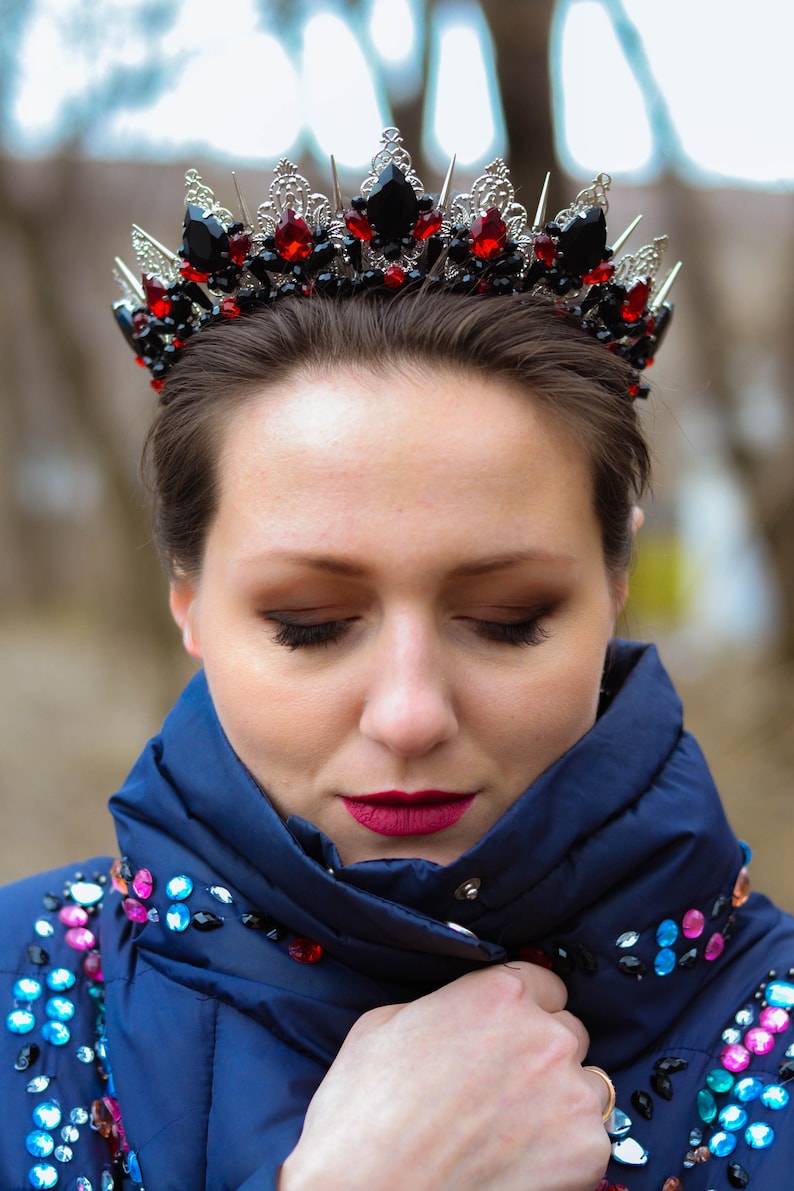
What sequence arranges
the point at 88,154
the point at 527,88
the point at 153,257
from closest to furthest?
the point at 153,257 < the point at 527,88 < the point at 88,154

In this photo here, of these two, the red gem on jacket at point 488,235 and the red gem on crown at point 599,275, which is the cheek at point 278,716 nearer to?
the red gem on jacket at point 488,235

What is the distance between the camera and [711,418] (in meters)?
7.11

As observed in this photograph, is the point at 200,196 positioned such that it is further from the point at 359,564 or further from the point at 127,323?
the point at 359,564

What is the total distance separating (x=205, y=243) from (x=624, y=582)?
872mm

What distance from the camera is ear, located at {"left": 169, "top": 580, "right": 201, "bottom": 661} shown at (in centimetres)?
174

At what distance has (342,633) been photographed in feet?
4.83

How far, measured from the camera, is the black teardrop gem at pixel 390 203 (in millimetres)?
1631

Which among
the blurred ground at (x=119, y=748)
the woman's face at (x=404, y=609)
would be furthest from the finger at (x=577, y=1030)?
the blurred ground at (x=119, y=748)

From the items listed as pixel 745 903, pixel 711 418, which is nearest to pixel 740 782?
pixel 711 418

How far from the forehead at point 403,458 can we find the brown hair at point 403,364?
0.04 m

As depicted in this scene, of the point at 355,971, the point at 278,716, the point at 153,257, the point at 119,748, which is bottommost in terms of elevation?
the point at 119,748

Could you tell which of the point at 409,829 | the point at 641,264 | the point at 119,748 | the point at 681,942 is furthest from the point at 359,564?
the point at 119,748

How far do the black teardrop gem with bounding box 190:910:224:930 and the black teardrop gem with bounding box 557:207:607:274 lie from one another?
113 centimetres

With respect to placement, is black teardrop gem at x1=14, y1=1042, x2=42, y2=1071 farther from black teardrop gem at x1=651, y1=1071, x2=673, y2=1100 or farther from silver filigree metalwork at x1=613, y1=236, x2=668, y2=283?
silver filigree metalwork at x1=613, y1=236, x2=668, y2=283
